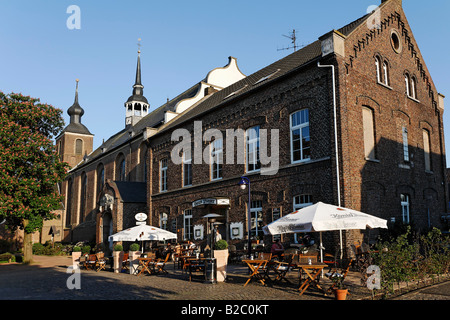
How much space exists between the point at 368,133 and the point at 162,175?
1463 cm

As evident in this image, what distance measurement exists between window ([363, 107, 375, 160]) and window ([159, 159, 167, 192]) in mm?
14119

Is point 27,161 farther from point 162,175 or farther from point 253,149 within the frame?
point 253,149

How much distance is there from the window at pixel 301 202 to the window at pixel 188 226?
8.31m

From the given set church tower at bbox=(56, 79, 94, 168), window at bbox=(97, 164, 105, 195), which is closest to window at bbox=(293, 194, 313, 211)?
window at bbox=(97, 164, 105, 195)

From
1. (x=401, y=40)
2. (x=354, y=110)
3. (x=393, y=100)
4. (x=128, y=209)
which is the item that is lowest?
(x=128, y=209)

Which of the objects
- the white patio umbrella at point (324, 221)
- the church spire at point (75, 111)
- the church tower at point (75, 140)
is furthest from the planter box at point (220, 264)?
the church spire at point (75, 111)

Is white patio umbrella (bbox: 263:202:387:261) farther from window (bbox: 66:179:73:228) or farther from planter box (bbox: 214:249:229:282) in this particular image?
window (bbox: 66:179:73:228)

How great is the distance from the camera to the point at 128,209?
90.5 feet

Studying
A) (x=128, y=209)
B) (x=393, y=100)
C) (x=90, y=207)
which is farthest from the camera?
(x=90, y=207)

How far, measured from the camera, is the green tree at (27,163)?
21531 millimetres

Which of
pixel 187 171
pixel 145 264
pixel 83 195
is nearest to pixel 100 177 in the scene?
pixel 83 195

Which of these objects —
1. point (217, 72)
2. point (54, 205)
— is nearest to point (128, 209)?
point (54, 205)
